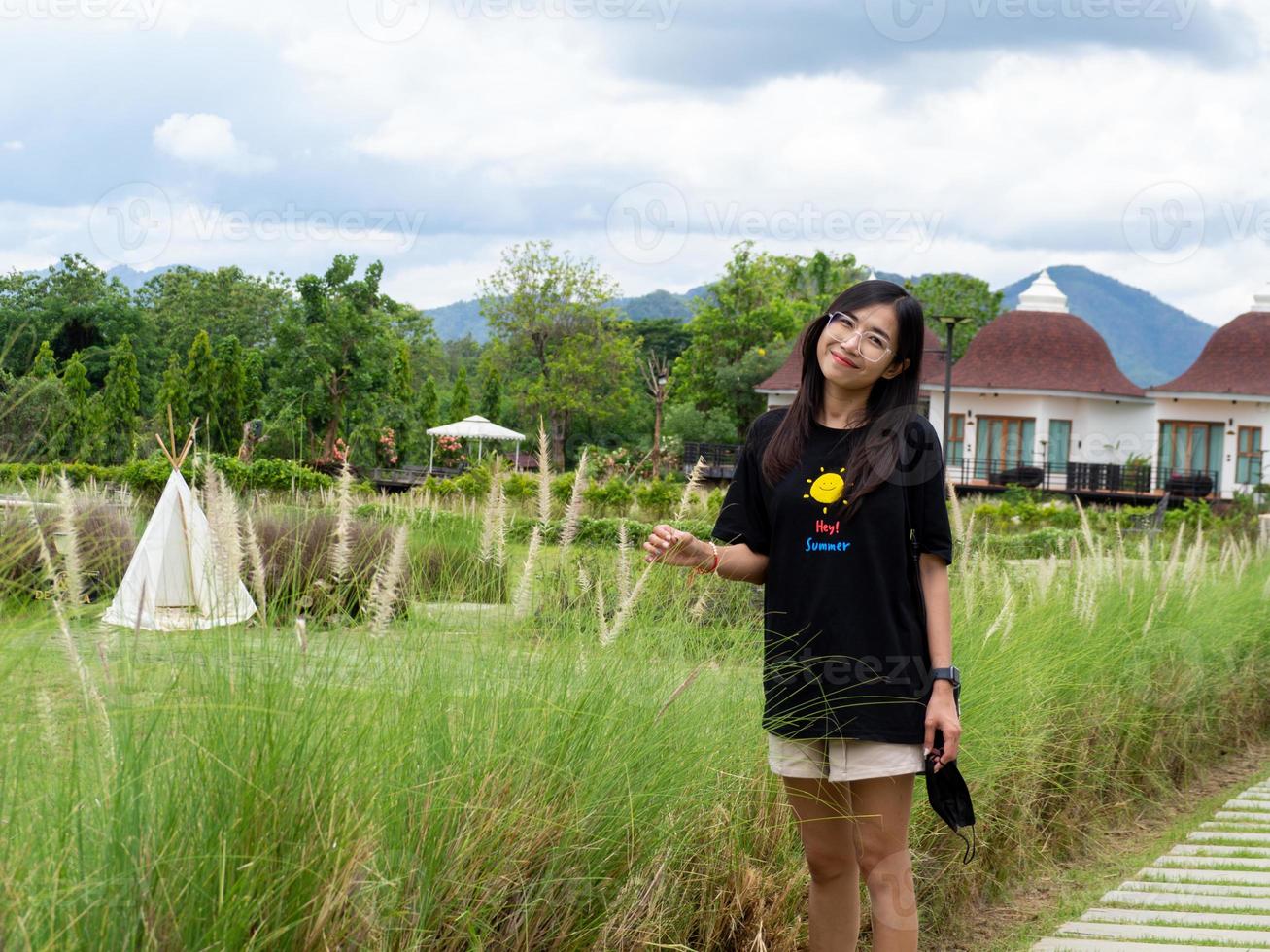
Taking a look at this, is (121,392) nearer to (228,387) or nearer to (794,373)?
(228,387)

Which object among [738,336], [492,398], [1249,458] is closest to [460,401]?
[492,398]

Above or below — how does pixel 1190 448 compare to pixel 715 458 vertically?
above

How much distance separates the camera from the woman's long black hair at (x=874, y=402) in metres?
2.99

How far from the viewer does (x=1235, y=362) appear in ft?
121

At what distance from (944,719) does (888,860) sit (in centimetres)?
34

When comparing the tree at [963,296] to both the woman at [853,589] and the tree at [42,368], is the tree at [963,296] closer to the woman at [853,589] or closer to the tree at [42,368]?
the tree at [42,368]

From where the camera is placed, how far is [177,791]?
207cm

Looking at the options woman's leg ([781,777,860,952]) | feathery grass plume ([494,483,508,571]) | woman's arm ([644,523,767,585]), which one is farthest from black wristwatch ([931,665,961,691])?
feathery grass plume ([494,483,508,571])

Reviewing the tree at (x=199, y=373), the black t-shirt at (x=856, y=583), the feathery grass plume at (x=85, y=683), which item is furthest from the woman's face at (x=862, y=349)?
the tree at (x=199, y=373)

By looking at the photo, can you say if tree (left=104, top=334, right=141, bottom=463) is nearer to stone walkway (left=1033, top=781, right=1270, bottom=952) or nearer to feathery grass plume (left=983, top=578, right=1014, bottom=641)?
feathery grass plume (left=983, top=578, right=1014, bottom=641)

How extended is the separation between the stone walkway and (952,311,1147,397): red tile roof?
105ft

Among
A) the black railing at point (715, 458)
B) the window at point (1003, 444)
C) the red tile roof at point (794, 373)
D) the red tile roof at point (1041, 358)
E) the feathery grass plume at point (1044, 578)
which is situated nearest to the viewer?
the feathery grass plume at point (1044, 578)

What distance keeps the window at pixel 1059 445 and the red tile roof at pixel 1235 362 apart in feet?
9.97

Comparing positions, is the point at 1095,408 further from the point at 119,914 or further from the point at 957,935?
the point at 119,914
